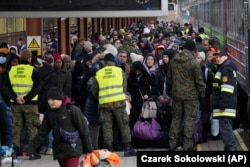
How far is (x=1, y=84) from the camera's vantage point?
39.1ft

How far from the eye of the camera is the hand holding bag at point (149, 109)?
12484 mm

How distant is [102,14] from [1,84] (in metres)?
2.36

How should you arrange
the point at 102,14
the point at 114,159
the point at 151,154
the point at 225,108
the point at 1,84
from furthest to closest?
the point at 102,14 < the point at 1,84 < the point at 225,108 < the point at 114,159 < the point at 151,154

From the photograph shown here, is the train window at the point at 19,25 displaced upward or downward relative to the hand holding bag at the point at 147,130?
upward

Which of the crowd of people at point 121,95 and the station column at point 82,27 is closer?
the crowd of people at point 121,95

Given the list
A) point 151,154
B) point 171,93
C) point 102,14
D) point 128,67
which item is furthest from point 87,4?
point 151,154

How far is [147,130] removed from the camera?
12.5 m

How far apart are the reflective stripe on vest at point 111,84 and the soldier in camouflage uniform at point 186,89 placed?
0.92 metres

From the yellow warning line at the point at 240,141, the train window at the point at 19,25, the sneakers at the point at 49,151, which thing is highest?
the train window at the point at 19,25

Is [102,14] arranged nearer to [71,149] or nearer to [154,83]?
[154,83]

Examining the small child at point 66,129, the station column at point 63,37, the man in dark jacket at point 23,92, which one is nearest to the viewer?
the small child at point 66,129

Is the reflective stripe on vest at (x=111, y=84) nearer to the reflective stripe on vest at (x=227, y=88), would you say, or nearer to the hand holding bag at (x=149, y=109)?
the hand holding bag at (x=149, y=109)

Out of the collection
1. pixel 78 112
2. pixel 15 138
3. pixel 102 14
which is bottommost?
pixel 15 138

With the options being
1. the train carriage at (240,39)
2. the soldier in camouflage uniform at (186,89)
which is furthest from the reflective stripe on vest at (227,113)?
the soldier in camouflage uniform at (186,89)
